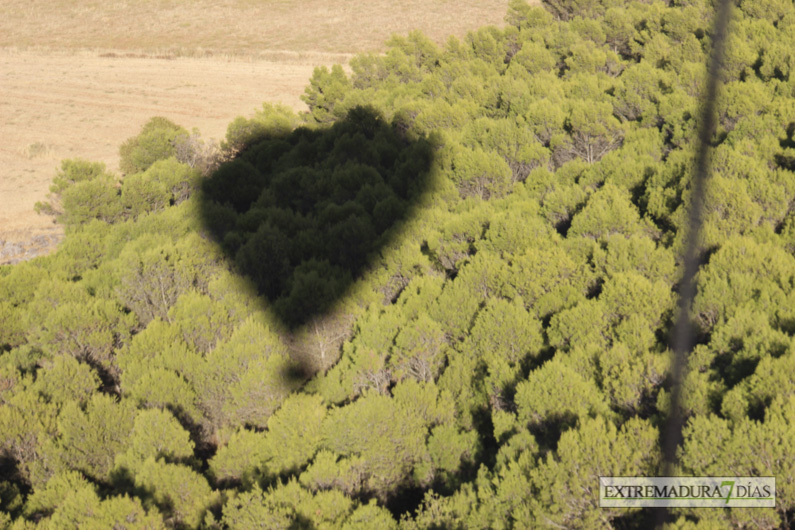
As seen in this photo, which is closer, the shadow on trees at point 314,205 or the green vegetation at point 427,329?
the green vegetation at point 427,329

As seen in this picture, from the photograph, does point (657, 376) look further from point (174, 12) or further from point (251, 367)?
point (174, 12)

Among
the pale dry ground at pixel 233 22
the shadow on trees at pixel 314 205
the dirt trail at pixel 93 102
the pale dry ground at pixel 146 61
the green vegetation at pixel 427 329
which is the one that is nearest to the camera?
the green vegetation at pixel 427 329

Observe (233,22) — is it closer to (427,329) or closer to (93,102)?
(93,102)

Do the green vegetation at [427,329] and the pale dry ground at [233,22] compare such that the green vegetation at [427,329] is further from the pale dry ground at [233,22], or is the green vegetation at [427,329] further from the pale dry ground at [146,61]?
the pale dry ground at [233,22]

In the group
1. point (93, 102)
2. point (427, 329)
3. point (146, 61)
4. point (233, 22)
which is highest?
point (233, 22)

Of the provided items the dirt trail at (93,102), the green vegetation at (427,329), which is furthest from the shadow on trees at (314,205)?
the dirt trail at (93,102)

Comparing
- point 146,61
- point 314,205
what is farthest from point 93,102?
point 314,205

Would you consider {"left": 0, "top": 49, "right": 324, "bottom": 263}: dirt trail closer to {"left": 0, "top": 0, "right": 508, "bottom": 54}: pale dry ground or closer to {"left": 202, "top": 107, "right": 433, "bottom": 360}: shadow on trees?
{"left": 0, "top": 0, "right": 508, "bottom": 54}: pale dry ground
